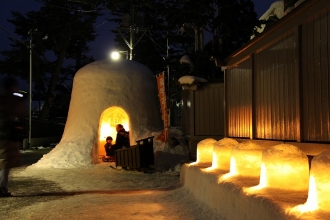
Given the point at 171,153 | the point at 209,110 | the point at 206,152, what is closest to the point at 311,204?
the point at 206,152

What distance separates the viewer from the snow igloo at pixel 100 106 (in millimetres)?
14406

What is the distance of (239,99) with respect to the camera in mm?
8609

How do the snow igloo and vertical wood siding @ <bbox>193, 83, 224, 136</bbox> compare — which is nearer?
vertical wood siding @ <bbox>193, 83, 224, 136</bbox>

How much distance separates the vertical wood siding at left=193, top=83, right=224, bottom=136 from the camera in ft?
44.2

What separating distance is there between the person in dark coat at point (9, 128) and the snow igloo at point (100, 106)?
6270 mm

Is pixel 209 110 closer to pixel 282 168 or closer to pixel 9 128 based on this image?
pixel 9 128

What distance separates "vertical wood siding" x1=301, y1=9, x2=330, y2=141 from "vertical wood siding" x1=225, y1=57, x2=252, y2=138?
7.77 ft

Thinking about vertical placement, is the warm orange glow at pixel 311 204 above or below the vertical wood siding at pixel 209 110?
below

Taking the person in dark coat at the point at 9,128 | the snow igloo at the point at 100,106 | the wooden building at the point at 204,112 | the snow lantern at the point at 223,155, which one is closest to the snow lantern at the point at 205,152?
the snow lantern at the point at 223,155

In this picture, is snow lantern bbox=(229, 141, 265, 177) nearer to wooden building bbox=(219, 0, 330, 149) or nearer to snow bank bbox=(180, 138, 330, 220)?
snow bank bbox=(180, 138, 330, 220)

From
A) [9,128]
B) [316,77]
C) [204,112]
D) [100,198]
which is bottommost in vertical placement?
[100,198]

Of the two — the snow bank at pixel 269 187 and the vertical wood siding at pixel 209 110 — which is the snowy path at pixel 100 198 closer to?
the snow bank at pixel 269 187

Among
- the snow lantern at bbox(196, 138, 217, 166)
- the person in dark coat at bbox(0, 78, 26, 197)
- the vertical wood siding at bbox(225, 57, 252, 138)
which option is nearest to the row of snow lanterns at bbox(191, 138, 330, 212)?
the snow lantern at bbox(196, 138, 217, 166)

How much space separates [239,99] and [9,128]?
5129 mm
